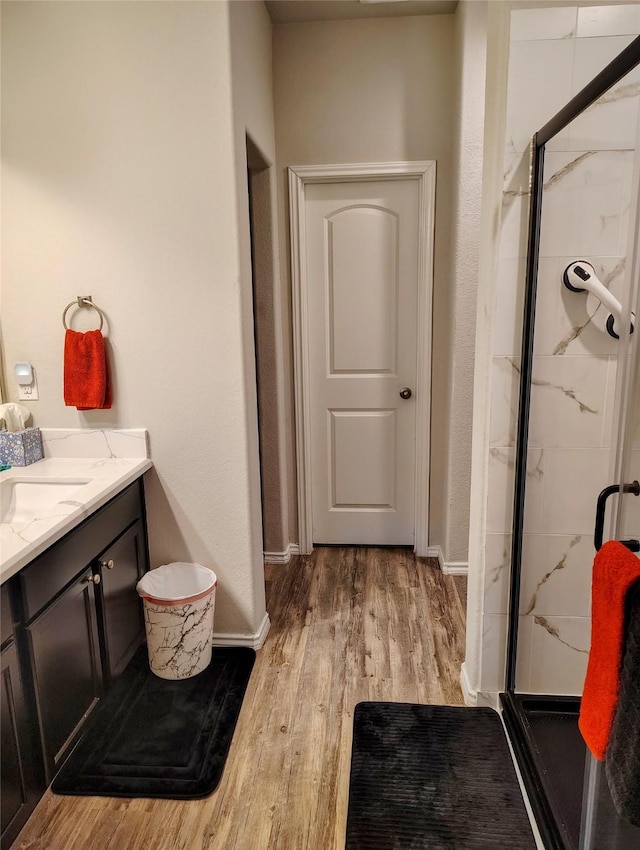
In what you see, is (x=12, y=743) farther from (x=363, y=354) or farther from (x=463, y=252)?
(x=463, y=252)

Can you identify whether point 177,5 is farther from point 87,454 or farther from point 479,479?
point 479,479

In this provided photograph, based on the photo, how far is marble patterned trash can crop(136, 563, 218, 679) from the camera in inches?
84.7

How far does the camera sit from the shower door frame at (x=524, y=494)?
1.52 m

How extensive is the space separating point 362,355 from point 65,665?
2.10m

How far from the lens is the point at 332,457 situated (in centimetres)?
337

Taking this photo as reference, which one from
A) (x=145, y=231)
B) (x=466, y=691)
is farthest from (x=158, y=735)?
(x=145, y=231)

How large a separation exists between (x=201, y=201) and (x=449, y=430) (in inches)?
65.6

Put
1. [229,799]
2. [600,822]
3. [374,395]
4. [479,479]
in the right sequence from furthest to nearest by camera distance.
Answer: [374,395] → [479,479] → [229,799] → [600,822]

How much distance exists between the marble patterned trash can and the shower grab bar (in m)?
A: 1.63

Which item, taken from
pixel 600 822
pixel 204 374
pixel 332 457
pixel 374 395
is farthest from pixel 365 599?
pixel 600 822

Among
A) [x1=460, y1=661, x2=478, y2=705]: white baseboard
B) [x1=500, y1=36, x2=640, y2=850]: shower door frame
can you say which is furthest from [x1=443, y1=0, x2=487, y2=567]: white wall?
[x1=500, y1=36, x2=640, y2=850]: shower door frame

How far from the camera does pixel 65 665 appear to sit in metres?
1.76

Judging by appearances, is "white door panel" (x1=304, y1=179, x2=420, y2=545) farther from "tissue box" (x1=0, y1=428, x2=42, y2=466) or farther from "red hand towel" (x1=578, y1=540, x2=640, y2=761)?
"red hand towel" (x1=578, y1=540, x2=640, y2=761)

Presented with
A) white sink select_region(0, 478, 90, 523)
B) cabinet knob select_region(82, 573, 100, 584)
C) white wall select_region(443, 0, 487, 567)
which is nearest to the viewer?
cabinet knob select_region(82, 573, 100, 584)
